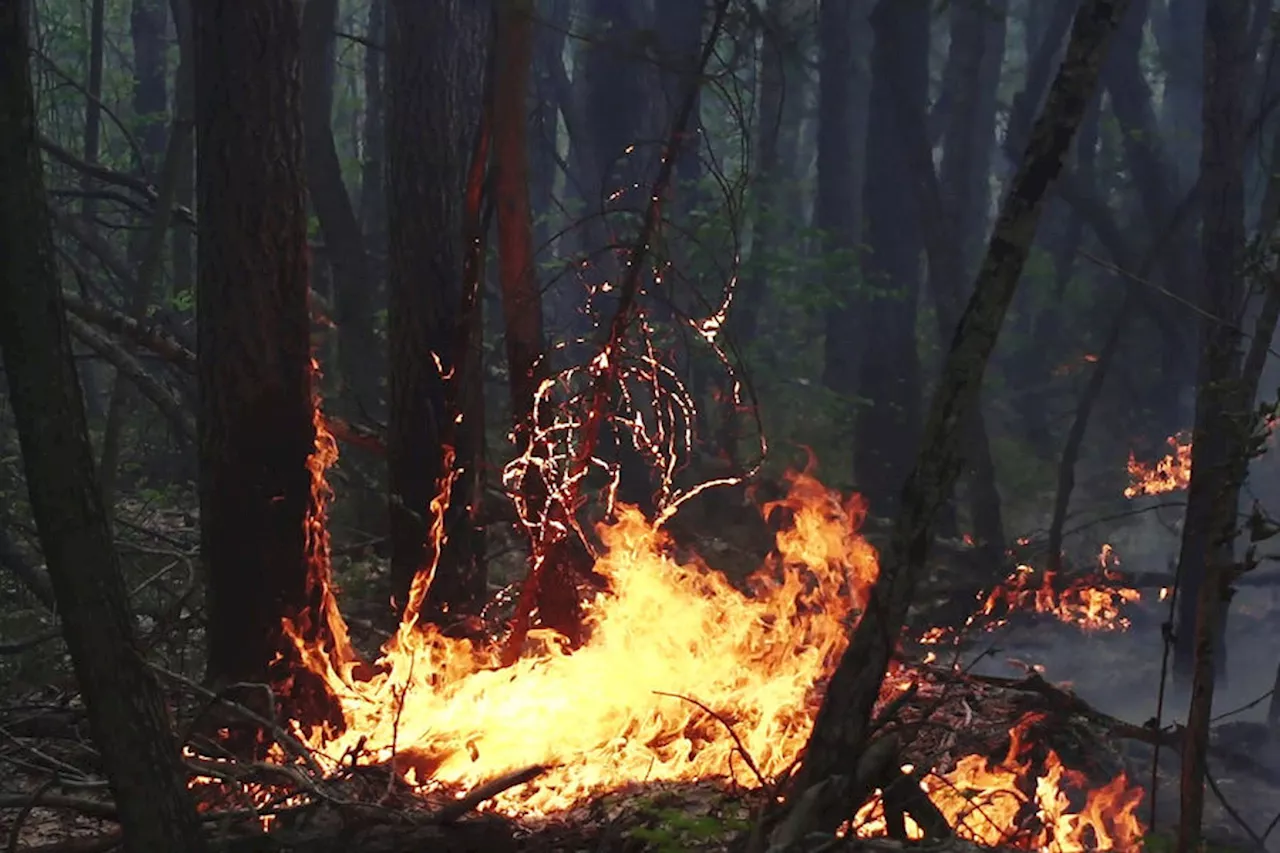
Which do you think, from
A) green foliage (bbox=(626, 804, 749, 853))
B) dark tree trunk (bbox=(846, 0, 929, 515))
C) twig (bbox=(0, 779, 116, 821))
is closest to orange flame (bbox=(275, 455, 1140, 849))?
green foliage (bbox=(626, 804, 749, 853))

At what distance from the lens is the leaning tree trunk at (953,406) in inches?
152

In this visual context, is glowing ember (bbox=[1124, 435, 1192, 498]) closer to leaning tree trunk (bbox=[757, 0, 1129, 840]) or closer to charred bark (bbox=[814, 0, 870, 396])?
charred bark (bbox=[814, 0, 870, 396])

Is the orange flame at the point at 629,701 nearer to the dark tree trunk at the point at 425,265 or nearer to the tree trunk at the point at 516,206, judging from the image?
the dark tree trunk at the point at 425,265

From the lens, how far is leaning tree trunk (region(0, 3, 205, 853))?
2600 millimetres

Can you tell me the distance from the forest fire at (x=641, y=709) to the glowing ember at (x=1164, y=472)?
36.0 ft

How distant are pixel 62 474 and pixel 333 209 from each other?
830 cm

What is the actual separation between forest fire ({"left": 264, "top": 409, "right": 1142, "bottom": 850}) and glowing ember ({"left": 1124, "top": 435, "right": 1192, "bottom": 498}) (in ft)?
36.0

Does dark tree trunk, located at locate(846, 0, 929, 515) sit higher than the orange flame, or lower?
higher

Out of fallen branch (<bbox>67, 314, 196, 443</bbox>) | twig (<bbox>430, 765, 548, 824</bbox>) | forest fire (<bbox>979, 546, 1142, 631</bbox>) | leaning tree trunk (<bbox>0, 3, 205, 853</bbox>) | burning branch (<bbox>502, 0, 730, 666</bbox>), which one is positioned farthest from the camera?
forest fire (<bbox>979, 546, 1142, 631</bbox>)

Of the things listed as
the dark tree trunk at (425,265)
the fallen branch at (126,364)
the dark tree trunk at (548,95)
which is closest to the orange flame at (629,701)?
the dark tree trunk at (425,265)

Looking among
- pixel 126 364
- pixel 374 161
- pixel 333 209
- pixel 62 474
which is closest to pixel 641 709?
pixel 62 474

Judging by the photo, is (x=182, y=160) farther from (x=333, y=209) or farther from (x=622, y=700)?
(x=622, y=700)

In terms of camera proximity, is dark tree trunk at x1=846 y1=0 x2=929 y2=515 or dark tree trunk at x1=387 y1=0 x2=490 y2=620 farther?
dark tree trunk at x1=846 y1=0 x2=929 y2=515

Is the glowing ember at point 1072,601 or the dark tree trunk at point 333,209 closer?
the dark tree trunk at point 333,209
